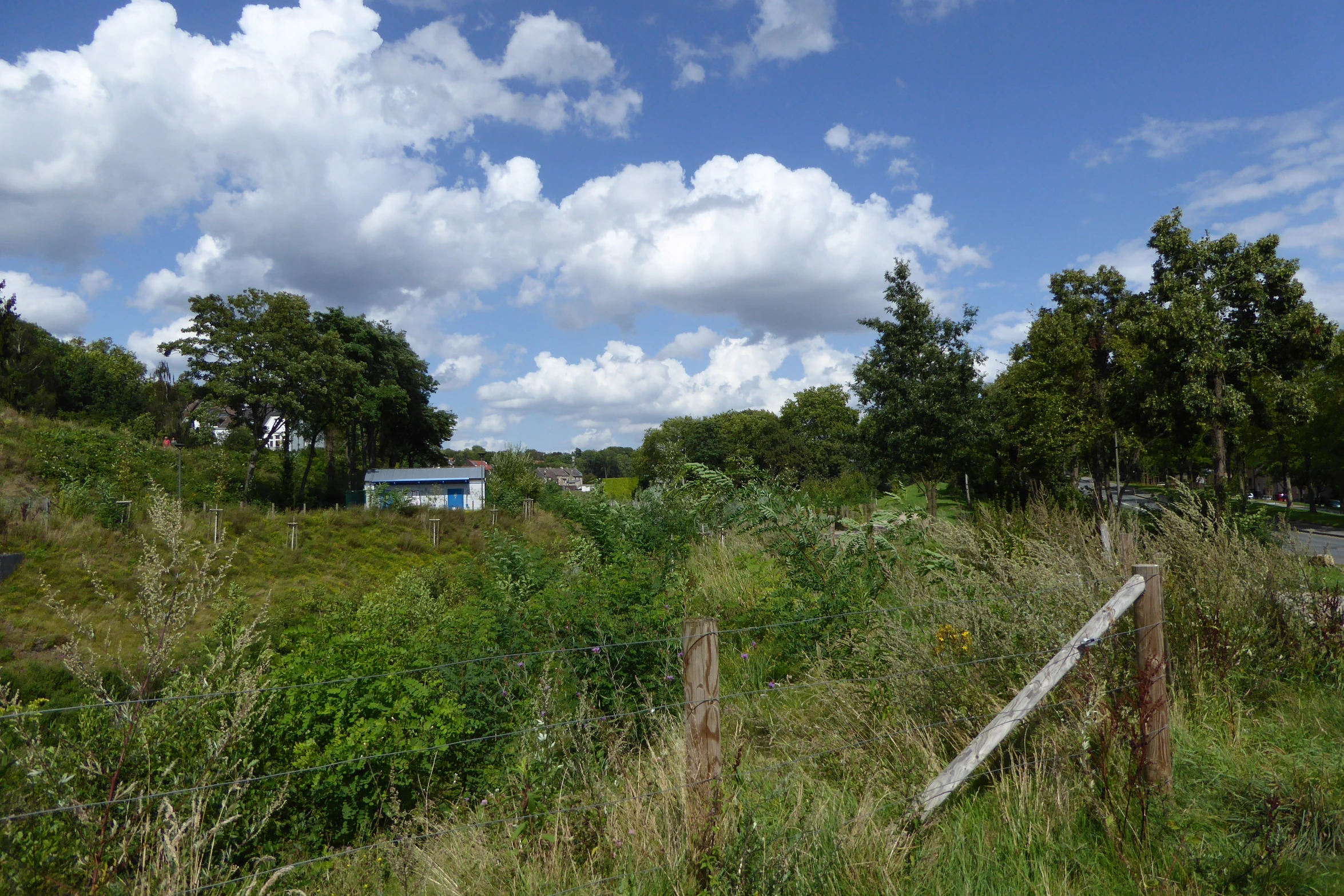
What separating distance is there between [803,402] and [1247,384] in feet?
181

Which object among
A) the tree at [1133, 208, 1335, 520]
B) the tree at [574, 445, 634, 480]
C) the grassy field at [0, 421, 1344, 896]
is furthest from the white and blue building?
the tree at [574, 445, 634, 480]

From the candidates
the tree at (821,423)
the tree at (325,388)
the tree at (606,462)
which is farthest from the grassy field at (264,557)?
the tree at (606,462)

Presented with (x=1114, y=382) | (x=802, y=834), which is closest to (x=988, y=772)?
(x=802, y=834)

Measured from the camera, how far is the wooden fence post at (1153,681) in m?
3.28

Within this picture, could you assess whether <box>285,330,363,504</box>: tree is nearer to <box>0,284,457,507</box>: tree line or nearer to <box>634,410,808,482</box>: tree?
<box>0,284,457,507</box>: tree line

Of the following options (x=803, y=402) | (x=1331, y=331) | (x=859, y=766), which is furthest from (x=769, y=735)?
(x=803, y=402)

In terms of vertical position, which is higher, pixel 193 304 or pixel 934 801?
pixel 193 304

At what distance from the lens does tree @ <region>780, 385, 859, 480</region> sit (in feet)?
202

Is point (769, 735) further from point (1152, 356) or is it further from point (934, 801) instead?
point (1152, 356)

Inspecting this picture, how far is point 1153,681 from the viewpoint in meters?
3.40

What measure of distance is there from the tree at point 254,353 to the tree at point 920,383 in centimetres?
2359

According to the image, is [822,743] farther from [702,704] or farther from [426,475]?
[426,475]

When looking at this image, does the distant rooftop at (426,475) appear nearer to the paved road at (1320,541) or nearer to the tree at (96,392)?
the tree at (96,392)

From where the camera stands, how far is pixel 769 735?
176 inches
